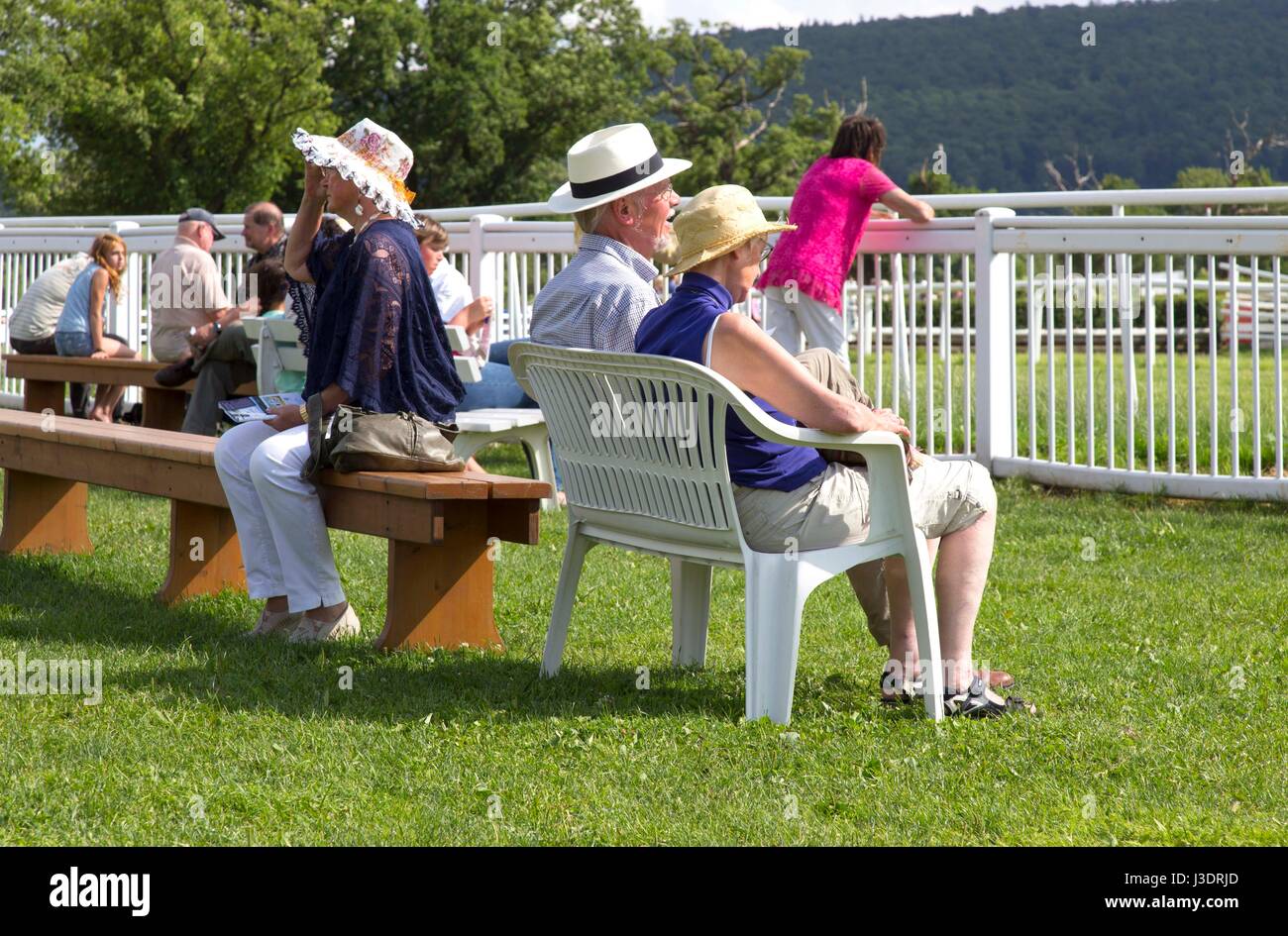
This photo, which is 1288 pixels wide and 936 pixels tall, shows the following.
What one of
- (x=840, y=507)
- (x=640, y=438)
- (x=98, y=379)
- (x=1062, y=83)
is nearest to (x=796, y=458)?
(x=840, y=507)

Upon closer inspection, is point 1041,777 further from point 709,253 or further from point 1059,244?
point 1059,244

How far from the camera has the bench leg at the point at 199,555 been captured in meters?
5.99

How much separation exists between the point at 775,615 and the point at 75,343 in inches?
306

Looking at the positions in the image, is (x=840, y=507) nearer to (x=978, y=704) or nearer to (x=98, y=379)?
(x=978, y=704)

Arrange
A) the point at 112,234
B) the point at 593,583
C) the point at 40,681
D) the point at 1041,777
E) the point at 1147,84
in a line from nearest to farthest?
the point at 1041,777, the point at 40,681, the point at 593,583, the point at 112,234, the point at 1147,84

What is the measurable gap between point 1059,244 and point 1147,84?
407 feet

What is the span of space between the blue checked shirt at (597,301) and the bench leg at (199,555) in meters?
1.94

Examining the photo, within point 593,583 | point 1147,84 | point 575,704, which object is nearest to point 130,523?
point 593,583

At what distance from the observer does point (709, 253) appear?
4.15 m

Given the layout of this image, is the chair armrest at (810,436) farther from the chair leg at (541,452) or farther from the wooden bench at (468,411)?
the chair leg at (541,452)

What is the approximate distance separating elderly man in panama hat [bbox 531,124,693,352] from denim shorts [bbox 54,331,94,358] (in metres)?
6.71

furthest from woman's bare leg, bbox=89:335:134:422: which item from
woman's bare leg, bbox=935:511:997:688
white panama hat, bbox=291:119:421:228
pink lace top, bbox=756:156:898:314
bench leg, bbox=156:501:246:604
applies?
woman's bare leg, bbox=935:511:997:688

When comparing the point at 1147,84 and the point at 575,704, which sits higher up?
the point at 1147,84

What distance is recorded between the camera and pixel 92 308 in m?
10.5
